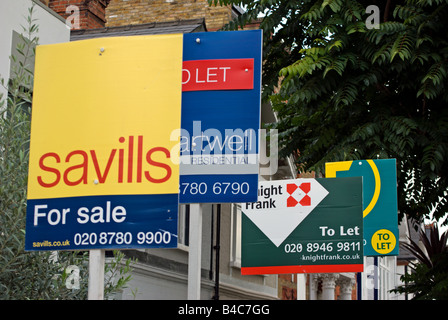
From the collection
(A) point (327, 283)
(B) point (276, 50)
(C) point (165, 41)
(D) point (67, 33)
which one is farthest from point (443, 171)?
(A) point (327, 283)

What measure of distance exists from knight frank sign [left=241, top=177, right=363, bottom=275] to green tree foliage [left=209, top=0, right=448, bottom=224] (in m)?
1.85

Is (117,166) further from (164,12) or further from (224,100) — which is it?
(164,12)

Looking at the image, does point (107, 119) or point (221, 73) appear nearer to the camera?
point (107, 119)

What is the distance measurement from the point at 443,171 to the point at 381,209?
6.58 feet

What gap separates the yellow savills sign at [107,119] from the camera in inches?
186

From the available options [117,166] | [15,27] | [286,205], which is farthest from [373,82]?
[117,166]

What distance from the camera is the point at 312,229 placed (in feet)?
32.3

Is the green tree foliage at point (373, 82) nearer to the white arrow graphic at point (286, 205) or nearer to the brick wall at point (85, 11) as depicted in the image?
the white arrow graphic at point (286, 205)

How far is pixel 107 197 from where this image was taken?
473 centimetres

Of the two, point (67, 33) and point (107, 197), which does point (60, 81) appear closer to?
point (107, 197)

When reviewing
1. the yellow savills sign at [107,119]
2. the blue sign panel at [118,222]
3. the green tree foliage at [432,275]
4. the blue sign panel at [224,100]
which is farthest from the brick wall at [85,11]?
the blue sign panel at [118,222]

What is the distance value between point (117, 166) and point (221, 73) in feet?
6.45

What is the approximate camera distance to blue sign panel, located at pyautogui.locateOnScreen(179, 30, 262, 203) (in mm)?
6387

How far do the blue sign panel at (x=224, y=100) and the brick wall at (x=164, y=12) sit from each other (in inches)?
594
